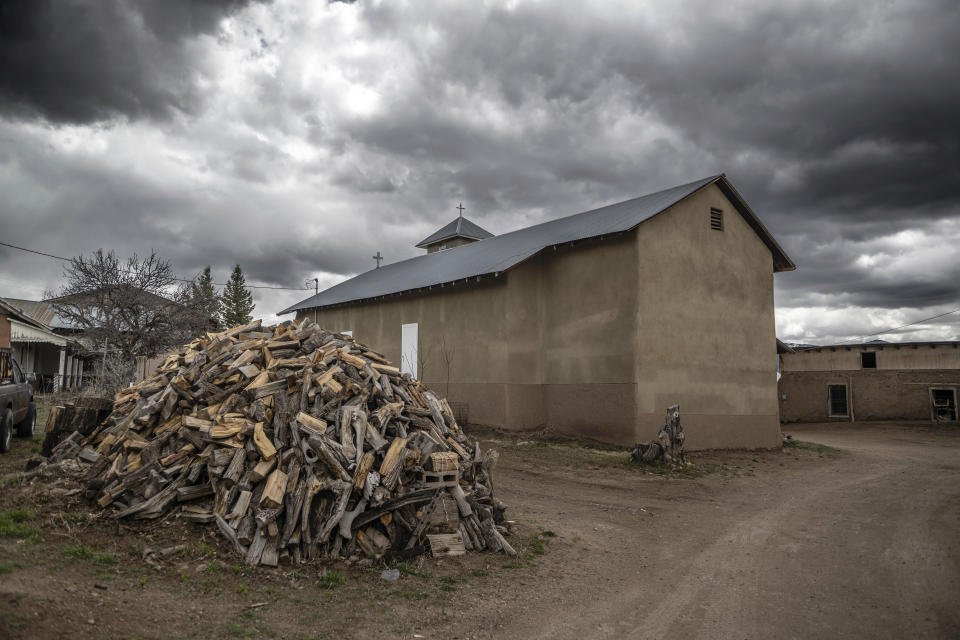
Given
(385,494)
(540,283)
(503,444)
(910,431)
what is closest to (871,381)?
(910,431)

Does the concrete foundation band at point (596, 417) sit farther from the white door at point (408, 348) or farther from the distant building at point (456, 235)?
the distant building at point (456, 235)

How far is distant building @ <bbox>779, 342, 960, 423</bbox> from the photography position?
2612 centimetres

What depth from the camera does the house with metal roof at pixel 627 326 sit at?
54.7 ft

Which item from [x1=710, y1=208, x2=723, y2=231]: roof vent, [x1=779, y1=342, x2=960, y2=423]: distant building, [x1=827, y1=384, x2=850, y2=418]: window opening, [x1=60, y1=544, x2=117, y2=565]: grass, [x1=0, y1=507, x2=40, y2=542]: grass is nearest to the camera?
[x1=60, y1=544, x2=117, y2=565]: grass

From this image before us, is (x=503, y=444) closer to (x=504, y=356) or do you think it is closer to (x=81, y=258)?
(x=504, y=356)

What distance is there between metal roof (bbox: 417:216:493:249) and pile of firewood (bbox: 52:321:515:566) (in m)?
26.2

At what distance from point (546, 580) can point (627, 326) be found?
1070 centimetres

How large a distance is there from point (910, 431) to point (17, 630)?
29733mm

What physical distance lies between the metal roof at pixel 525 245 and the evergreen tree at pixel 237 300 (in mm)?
34262

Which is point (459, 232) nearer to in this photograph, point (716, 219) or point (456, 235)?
point (456, 235)

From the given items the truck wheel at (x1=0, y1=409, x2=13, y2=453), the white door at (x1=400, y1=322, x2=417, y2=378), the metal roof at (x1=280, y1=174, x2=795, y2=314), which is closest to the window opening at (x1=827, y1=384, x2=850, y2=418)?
the metal roof at (x1=280, y1=174, x2=795, y2=314)

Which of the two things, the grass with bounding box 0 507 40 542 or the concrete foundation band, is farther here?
the concrete foundation band

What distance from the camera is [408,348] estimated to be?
2252 cm

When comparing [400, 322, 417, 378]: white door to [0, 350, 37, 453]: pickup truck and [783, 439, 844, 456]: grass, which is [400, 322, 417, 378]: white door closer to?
[0, 350, 37, 453]: pickup truck
